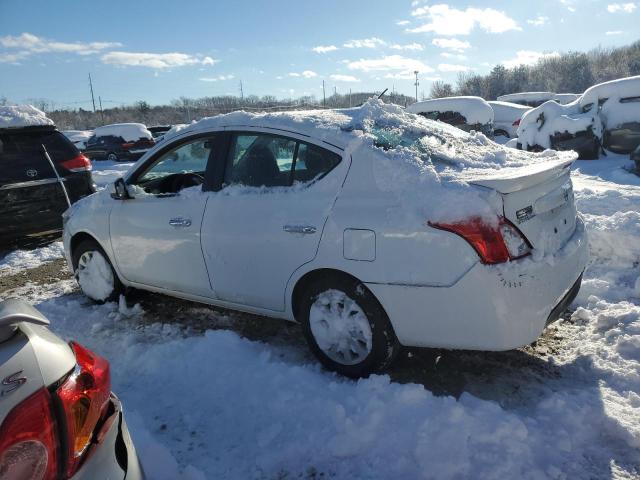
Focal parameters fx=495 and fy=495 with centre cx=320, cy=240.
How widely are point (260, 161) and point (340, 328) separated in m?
1.28

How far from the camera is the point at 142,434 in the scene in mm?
2602

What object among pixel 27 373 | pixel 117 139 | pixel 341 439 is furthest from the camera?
pixel 117 139

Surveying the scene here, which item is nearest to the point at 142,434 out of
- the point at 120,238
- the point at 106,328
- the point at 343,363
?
the point at 343,363

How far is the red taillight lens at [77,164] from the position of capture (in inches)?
280

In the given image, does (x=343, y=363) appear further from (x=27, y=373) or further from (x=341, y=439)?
(x=27, y=373)

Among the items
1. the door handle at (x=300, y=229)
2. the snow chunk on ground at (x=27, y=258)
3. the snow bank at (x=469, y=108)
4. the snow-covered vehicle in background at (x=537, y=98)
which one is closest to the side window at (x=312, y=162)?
the door handle at (x=300, y=229)

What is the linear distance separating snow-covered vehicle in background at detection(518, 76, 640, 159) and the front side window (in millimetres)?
10054

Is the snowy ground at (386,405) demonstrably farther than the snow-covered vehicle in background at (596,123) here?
No

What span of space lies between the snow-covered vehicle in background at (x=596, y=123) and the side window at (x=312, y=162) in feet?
33.0

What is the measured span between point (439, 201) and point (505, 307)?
638 mm

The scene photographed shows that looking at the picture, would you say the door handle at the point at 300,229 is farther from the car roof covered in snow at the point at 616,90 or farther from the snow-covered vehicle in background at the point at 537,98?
the snow-covered vehicle in background at the point at 537,98

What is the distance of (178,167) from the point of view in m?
4.39

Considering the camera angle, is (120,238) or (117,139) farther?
(117,139)

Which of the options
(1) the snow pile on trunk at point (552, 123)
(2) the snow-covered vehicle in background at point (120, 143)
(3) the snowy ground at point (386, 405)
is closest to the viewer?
(3) the snowy ground at point (386, 405)
